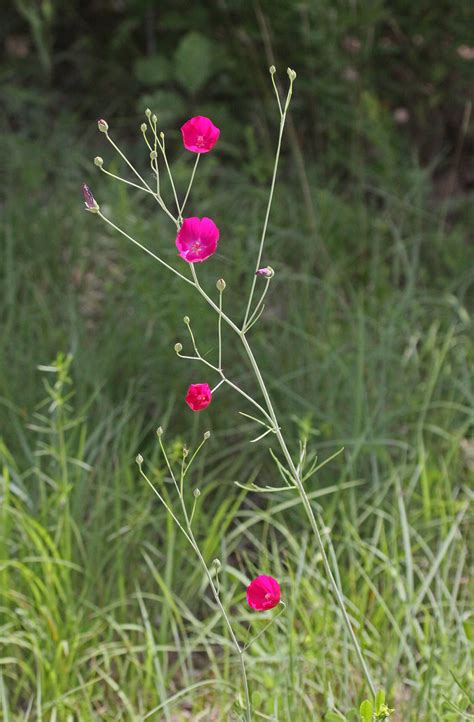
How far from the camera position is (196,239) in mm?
1101

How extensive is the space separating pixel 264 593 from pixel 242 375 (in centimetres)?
143

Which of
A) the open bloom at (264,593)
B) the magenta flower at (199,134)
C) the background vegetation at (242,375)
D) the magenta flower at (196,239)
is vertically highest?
the magenta flower at (199,134)

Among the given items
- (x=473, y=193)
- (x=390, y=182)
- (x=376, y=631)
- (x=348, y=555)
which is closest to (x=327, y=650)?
(x=376, y=631)

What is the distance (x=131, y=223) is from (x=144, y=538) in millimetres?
907

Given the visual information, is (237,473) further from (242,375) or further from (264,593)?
(264,593)

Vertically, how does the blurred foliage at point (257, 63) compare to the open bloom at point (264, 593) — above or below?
below

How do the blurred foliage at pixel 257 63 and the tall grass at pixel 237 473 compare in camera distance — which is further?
the blurred foliage at pixel 257 63

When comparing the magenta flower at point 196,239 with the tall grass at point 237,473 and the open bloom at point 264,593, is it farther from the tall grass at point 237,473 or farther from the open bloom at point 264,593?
the tall grass at point 237,473

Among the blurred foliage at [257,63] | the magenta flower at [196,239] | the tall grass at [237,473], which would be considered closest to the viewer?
the magenta flower at [196,239]

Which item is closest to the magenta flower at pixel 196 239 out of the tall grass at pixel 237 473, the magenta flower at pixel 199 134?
the magenta flower at pixel 199 134

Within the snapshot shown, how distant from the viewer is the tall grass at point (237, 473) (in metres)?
1.75

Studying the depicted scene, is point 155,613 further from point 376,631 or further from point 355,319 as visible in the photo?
point 355,319

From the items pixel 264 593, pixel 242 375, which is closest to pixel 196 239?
pixel 264 593

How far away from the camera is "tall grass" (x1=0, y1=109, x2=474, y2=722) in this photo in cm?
175
